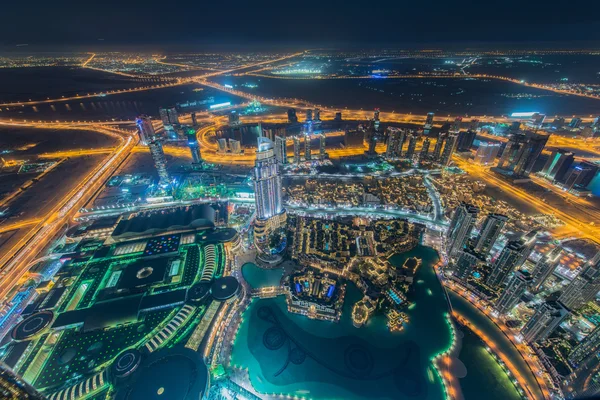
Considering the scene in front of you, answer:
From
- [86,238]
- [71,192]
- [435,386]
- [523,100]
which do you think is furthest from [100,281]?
[523,100]

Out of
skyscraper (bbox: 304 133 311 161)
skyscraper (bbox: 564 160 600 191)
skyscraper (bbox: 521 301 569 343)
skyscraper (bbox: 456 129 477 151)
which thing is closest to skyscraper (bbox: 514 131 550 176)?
skyscraper (bbox: 564 160 600 191)

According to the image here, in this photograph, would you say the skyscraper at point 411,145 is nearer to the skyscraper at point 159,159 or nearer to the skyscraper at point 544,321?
the skyscraper at point 544,321

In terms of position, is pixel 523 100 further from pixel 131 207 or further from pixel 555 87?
pixel 131 207

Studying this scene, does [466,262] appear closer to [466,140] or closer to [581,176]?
[581,176]

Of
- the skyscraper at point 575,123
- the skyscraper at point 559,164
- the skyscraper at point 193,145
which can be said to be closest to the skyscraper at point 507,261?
the skyscraper at point 559,164

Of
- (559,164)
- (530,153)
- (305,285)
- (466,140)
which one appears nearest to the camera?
(305,285)

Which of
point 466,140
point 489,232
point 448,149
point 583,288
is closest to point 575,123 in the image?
point 466,140

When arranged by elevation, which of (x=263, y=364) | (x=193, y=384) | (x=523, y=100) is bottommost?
(x=263, y=364)
